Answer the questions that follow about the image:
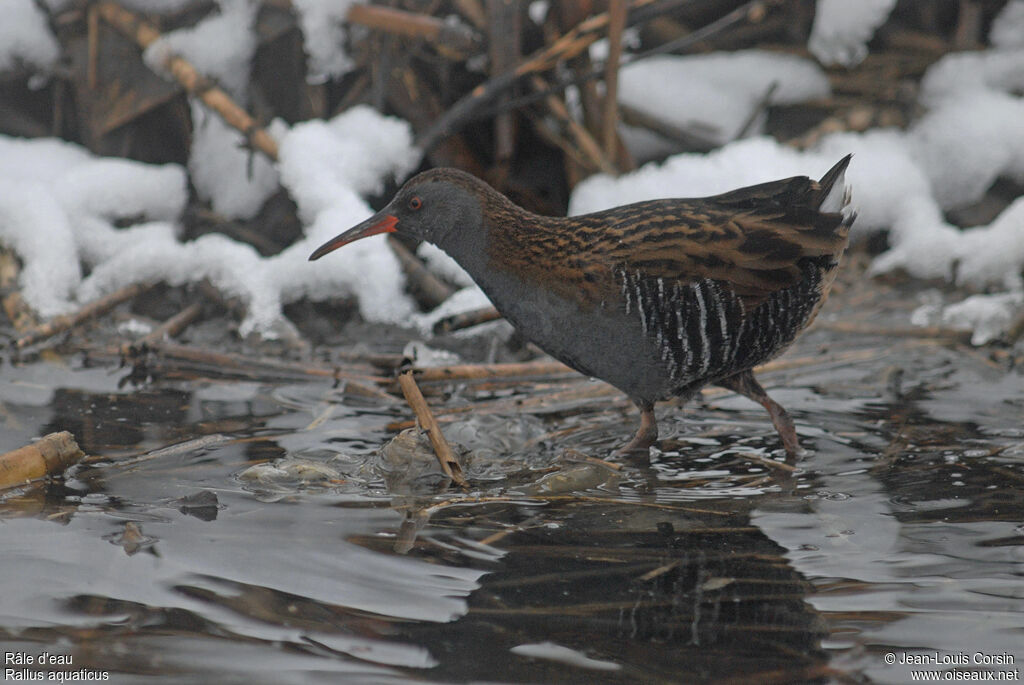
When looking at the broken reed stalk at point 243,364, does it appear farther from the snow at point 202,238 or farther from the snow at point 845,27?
the snow at point 845,27

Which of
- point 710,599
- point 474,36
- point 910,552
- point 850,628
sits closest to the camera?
point 850,628

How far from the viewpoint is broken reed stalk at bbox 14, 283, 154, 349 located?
3744mm

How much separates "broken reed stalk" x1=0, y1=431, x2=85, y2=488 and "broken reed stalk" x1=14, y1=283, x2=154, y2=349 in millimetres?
1177

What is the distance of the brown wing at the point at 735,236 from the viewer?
2.92m

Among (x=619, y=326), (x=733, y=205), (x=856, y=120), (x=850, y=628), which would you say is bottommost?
(x=850, y=628)

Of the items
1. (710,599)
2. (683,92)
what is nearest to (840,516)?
(710,599)

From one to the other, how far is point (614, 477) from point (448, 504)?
47cm

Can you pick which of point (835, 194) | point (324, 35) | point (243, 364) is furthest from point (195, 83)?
point (835, 194)

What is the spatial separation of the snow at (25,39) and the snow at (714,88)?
2.47m

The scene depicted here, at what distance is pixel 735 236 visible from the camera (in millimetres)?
2977

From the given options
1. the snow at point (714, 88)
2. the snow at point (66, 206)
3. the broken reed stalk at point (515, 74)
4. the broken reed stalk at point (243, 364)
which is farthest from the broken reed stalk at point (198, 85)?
the snow at point (714, 88)

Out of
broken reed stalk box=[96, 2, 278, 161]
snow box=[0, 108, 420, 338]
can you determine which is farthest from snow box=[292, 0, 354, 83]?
broken reed stalk box=[96, 2, 278, 161]

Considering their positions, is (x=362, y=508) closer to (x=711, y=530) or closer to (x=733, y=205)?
(x=711, y=530)

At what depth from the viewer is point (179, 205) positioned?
4.68 metres
